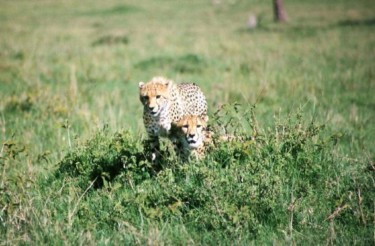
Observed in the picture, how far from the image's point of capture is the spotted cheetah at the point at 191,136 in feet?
15.4

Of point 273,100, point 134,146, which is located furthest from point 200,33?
point 134,146

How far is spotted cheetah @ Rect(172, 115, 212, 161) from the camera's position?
471cm

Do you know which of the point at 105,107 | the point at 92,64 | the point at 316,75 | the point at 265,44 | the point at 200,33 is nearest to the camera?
the point at 105,107

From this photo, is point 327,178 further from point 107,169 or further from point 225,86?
Result: point 225,86

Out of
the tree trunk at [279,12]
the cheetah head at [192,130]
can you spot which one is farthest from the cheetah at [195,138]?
the tree trunk at [279,12]

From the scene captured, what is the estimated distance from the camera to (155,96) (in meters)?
4.86

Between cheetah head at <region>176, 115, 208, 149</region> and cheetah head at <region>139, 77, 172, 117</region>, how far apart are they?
0.26 m

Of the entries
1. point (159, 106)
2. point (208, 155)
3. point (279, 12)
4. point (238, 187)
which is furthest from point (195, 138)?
point (279, 12)

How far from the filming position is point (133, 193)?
14.8 ft

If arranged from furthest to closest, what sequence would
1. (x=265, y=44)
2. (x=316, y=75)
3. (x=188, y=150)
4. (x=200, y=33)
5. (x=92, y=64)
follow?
(x=200, y=33) → (x=265, y=44) → (x=92, y=64) → (x=316, y=75) → (x=188, y=150)

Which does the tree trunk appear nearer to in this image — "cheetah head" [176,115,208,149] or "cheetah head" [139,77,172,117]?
"cheetah head" [139,77,172,117]

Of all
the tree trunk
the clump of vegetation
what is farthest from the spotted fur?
the tree trunk

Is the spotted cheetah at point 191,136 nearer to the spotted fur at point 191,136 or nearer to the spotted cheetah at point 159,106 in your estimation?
the spotted fur at point 191,136

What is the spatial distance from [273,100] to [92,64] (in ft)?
17.2
